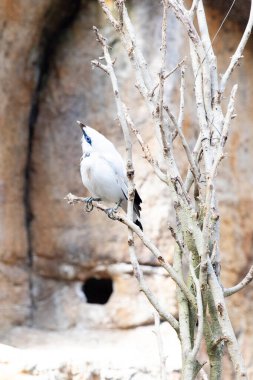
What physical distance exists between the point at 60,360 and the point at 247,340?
5.46 feet

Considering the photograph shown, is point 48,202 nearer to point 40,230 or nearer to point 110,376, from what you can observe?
point 40,230

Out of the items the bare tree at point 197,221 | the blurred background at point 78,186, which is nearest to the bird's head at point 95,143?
the blurred background at point 78,186

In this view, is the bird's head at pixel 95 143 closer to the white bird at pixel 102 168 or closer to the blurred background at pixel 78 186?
the white bird at pixel 102 168

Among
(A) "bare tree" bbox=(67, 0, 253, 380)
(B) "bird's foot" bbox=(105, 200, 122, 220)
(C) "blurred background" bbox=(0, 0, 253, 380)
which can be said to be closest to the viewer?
(A) "bare tree" bbox=(67, 0, 253, 380)

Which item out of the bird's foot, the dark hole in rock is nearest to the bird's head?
the bird's foot

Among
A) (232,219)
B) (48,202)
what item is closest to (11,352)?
(48,202)

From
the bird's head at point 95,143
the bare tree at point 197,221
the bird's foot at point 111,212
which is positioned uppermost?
the bird's head at point 95,143

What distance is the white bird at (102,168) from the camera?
4.28m

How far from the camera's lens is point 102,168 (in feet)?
14.1

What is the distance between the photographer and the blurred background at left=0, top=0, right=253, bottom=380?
5.57 metres

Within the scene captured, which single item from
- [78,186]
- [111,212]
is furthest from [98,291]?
[111,212]

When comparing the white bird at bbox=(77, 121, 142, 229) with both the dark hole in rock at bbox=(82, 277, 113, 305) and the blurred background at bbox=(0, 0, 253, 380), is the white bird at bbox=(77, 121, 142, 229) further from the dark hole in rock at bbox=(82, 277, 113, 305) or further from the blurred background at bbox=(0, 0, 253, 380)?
the dark hole in rock at bbox=(82, 277, 113, 305)

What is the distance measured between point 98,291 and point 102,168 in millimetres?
1948

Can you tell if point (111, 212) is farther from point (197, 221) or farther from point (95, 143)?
point (197, 221)
